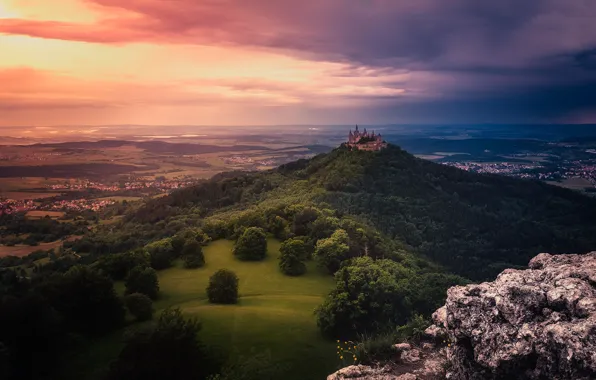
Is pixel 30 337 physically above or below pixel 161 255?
above

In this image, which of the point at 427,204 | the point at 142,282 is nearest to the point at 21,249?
the point at 142,282

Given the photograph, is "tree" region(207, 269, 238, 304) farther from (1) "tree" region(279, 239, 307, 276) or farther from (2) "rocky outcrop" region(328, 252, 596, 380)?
(2) "rocky outcrop" region(328, 252, 596, 380)

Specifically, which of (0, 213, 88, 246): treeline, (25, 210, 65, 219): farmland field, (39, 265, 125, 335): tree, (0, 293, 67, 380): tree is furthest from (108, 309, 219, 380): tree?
(25, 210, 65, 219): farmland field

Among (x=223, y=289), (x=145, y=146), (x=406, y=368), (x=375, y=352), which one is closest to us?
A: (x=406, y=368)

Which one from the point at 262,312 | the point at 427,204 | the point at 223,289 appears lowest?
the point at 427,204

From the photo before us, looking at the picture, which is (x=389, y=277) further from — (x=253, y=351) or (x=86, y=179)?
(x=86, y=179)

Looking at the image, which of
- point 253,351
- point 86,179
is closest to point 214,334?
point 253,351

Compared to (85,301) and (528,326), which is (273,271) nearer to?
(85,301)
